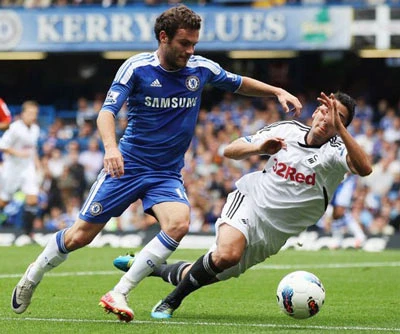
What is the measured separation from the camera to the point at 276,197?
27.9ft

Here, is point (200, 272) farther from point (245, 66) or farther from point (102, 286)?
point (245, 66)

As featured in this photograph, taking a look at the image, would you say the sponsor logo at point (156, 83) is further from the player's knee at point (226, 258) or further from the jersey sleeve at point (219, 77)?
the player's knee at point (226, 258)

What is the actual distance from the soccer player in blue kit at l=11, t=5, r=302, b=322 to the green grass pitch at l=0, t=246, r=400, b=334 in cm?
51

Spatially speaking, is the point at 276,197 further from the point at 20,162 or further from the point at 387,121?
the point at 387,121

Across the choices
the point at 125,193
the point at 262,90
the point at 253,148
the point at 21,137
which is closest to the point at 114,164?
the point at 125,193

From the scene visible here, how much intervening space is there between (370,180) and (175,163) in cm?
1329

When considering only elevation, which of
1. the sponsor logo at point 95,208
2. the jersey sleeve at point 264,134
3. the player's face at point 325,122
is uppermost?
the player's face at point 325,122

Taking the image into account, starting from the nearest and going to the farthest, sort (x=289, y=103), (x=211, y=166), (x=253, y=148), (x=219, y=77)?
(x=253, y=148) → (x=289, y=103) → (x=219, y=77) → (x=211, y=166)

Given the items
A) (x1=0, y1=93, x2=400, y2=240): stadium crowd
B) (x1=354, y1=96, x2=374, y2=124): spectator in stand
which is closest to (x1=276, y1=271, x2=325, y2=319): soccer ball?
(x1=0, y1=93, x2=400, y2=240): stadium crowd

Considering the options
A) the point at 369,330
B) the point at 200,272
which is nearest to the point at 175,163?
the point at 200,272

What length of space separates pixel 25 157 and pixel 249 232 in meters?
10.3

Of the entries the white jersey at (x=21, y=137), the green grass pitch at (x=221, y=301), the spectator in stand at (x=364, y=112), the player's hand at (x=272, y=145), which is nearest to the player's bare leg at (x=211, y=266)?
the green grass pitch at (x=221, y=301)

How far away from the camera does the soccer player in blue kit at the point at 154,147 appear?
8.14 meters

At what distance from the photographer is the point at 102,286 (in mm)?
11430
